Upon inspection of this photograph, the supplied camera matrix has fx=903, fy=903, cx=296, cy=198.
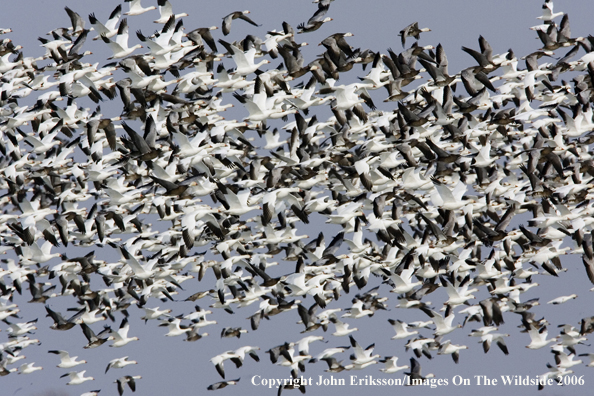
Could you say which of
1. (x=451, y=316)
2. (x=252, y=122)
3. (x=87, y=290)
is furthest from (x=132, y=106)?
(x=451, y=316)

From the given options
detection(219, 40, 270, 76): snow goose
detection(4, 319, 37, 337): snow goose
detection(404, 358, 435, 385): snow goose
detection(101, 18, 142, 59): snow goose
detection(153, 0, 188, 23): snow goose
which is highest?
detection(153, 0, 188, 23): snow goose

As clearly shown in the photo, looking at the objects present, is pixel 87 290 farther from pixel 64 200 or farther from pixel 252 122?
pixel 252 122

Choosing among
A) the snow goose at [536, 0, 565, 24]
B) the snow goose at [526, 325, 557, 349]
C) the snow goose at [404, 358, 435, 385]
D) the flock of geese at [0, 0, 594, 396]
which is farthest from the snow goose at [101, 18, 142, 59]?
the snow goose at [526, 325, 557, 349]

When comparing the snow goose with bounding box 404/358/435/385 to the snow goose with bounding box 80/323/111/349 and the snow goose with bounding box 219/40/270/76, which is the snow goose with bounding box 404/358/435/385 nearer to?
the snow goose with bounding box 80/323/111/349

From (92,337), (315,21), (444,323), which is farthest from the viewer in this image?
(444,323)

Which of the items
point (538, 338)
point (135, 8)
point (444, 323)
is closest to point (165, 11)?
point (135, 8)

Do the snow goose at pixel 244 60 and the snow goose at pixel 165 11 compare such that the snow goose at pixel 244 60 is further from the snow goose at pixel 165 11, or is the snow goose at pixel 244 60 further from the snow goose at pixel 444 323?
the snow goose at pixel 444 323

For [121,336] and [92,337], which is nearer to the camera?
[92,337]

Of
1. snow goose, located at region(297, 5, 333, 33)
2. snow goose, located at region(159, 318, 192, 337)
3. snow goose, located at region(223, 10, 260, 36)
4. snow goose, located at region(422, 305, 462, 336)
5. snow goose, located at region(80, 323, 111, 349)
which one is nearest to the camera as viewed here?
snow goose, located at region(297, 5, 333, 33)

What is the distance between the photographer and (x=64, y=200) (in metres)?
28.3

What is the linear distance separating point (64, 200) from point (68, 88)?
156 inches

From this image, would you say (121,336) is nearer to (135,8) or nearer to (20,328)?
(20,328)

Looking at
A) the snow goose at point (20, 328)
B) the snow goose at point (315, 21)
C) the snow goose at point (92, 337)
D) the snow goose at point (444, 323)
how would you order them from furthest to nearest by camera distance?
the snow goose at point (20, 328), the snow goose at point (444, 323), the snow goose at point (92, 337), the snow goose at point (315, 21)

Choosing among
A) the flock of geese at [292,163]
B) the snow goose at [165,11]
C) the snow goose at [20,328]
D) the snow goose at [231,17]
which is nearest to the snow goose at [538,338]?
the flock of geese at [292,163]
